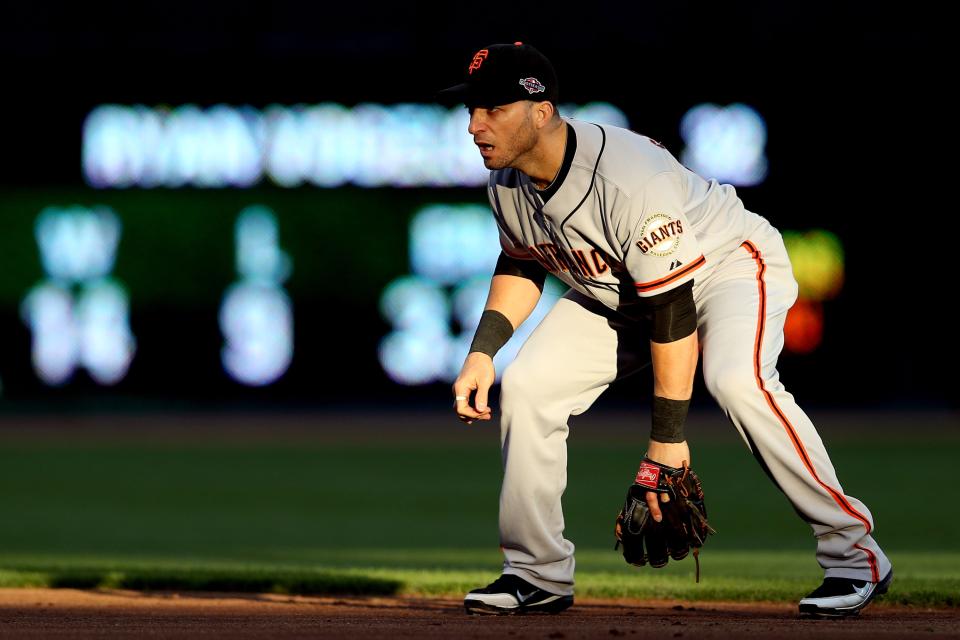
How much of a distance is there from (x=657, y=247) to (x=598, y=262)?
0.92 feet

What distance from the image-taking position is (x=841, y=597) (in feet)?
13.1

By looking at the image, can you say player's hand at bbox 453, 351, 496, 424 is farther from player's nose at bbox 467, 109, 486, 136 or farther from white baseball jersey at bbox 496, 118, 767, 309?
player's nose at bbox 467, 109, 486, 136

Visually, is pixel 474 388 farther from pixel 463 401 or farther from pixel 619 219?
pixel 619 219

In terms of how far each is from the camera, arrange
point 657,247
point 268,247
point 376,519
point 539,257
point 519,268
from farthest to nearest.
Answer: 1. point 268,247
2. point 376,519
3. point 519,268
4. point 539,257
5. point 657,247

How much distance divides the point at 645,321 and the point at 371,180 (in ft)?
31.5

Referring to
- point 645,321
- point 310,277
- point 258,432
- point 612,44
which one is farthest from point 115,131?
point 645,321

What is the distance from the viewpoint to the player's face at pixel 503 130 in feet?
12.9

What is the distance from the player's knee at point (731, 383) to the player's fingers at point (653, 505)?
1.07 ft

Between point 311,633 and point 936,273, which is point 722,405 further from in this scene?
point 936,273

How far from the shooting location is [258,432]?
13.4 m

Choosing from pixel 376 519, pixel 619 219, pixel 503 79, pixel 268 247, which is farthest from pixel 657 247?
pixel 268 247

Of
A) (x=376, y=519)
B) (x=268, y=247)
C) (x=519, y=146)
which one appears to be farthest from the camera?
(x=268, y=247)

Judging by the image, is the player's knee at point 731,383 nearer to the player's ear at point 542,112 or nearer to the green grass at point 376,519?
the player's ear at point 542,112

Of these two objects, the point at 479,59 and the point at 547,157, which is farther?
the point at 547,157
